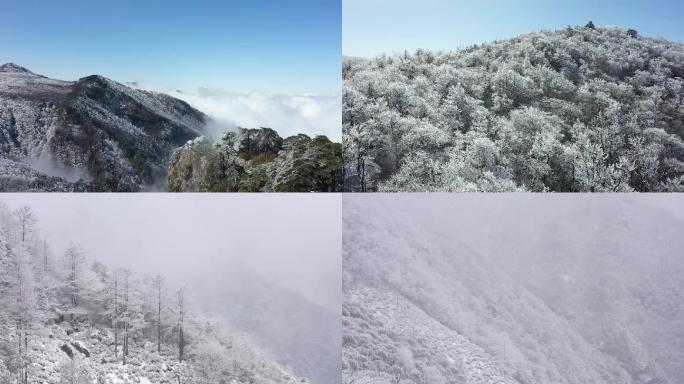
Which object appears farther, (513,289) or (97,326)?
(513,289)

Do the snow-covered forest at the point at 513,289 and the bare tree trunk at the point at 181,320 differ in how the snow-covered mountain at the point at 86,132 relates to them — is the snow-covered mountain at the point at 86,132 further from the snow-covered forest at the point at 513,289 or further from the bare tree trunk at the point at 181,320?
the snow-covered forest at the point at 513,289

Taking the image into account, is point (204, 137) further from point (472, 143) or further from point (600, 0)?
point (600, 0)

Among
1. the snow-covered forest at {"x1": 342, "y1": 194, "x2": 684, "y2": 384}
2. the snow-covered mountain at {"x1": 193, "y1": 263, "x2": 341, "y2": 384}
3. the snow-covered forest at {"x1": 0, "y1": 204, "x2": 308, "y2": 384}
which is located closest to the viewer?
the snow-covered forest at {"x1": 0, "y1": 204, "x2": 308, "y2": 384}

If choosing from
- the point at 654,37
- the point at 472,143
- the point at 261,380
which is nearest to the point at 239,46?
the point at 472,143

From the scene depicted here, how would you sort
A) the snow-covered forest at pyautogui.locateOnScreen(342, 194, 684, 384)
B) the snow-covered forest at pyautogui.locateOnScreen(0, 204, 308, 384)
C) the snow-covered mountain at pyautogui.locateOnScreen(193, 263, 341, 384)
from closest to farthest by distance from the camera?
1. the snow-covered forest at pyautogui.locateOnScreen(0, 204, 308, 384)
2. the snow-covered mountain at pyautogui.locateOnScreen(193, 263, 341, 384)
3. the snow-covered forest at pyautogui.locateOnScreen(342, 194, 684, 384)

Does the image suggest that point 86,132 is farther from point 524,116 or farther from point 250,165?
point 524,116

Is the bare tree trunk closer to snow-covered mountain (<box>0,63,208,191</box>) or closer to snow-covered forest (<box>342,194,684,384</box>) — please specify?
snow-covered mountain (<box>0,63,208,191</box>)

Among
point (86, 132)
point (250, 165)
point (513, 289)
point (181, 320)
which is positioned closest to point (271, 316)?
point (181, 320)

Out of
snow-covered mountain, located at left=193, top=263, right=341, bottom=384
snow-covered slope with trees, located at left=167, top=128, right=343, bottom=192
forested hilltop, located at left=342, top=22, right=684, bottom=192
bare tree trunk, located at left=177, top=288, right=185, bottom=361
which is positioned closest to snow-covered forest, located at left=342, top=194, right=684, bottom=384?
forested hilltop, located at left=342, top=22, right=684, bottom=192
